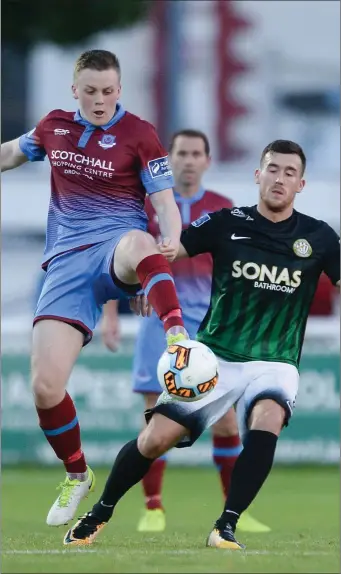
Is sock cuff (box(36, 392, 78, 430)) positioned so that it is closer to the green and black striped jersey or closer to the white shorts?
the white shorts

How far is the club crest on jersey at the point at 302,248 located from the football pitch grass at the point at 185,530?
1449mm

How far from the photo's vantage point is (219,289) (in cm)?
709

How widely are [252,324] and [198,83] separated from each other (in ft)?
46.7

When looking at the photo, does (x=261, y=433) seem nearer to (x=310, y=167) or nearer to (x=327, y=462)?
(x=327, y=462)

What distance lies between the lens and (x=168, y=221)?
706 cm

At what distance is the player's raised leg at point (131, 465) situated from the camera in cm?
673

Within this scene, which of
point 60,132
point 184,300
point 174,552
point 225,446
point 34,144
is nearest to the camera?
point 174,552

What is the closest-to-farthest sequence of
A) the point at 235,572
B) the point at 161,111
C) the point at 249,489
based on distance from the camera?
the point at 235,572 < the point at 249,489 < the point at 161,111

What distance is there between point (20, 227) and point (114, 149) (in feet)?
39.0

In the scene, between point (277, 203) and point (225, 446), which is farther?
point (225, 446)

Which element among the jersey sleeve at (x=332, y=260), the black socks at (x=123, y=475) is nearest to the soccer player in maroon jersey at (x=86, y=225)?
the black socks at (x=123, y=475)

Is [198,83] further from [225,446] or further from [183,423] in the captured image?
[183,423]

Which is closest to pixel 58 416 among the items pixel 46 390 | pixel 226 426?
pixel 46 390

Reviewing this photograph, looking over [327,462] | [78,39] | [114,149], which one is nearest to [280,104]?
[78,39]
